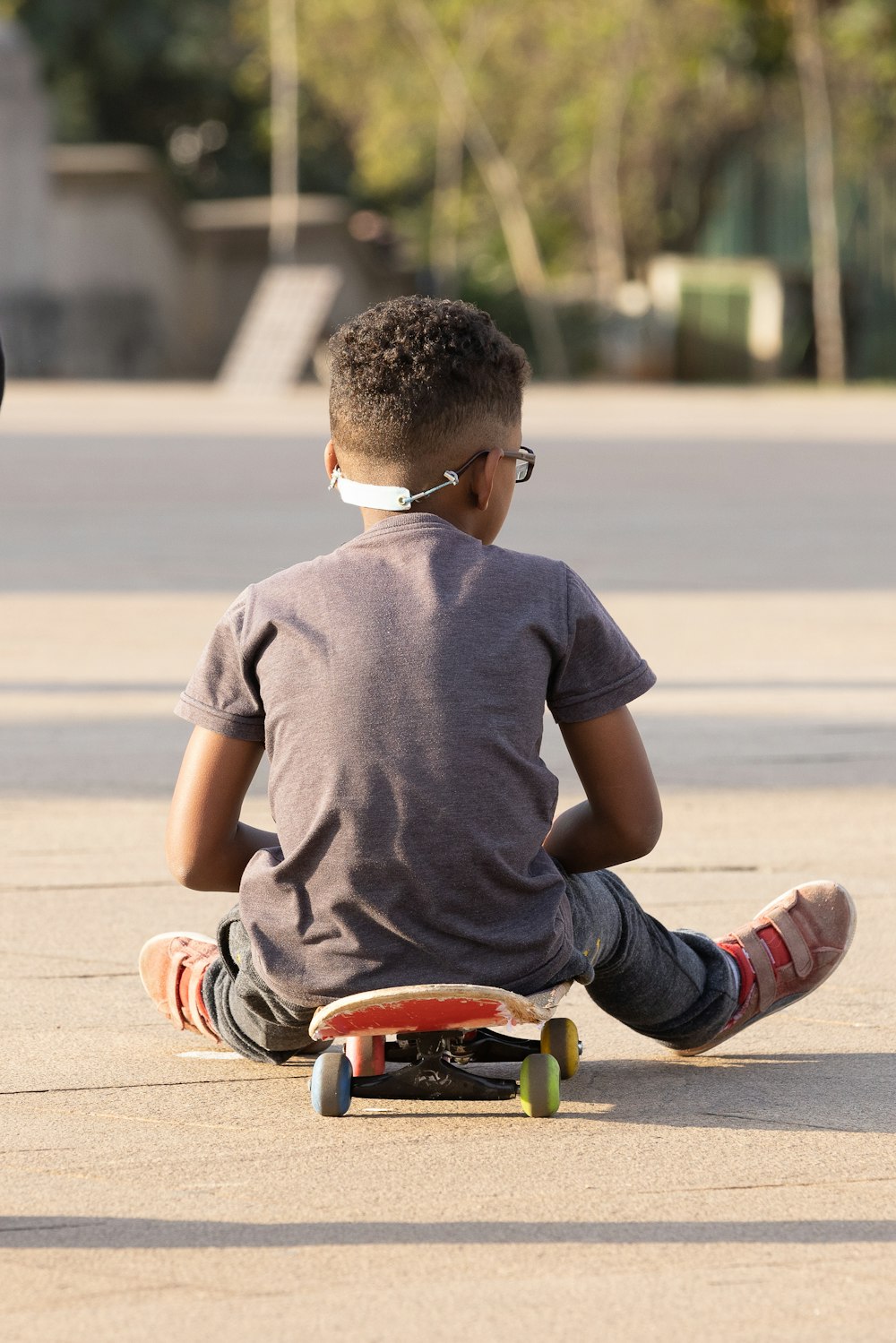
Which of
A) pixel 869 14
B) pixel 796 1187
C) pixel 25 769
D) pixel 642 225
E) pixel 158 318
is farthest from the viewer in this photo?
pixel 642 225

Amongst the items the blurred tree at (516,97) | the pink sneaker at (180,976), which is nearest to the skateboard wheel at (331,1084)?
the pink sneaker at (180,976)

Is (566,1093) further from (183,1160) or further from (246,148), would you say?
(246,148)

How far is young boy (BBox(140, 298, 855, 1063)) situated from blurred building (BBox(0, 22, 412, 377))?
27.4 metres

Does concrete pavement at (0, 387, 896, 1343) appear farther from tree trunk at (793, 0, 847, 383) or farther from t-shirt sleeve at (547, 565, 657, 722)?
tree trunk at (793, 0, 847, 383)

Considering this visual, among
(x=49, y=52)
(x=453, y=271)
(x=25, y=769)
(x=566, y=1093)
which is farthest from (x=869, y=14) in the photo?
(x=566, y=1093)

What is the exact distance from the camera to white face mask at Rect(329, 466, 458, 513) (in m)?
3.03

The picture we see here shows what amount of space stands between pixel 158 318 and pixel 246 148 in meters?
10.4

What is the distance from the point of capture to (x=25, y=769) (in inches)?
218

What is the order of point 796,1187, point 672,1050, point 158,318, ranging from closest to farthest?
point 796,1187, point 672,1050, point 158,318

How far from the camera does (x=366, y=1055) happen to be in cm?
312

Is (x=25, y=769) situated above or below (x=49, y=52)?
below

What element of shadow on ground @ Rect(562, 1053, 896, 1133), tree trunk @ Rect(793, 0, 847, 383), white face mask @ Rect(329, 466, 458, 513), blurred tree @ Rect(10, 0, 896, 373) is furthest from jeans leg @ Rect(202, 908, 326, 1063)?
blurred tree @ Rect(10, 0, 896, 373)

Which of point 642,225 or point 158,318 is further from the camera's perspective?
point 642,225

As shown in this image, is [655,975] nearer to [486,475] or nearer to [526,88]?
[486,475]
